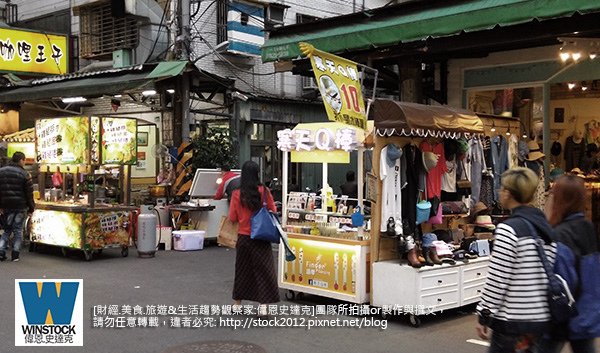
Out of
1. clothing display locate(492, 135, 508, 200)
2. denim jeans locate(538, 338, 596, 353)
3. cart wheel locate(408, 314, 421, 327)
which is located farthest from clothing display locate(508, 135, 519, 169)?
denim jeans locate(538, 338, 596, 353)

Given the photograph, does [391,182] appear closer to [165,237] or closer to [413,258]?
[413,258]

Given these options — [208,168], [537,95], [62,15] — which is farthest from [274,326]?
[62,15]

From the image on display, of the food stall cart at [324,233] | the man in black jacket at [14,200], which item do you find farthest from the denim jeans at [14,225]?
the food stall cart at [324,233]

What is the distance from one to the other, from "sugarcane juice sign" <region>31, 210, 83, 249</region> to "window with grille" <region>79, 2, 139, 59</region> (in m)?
7.93

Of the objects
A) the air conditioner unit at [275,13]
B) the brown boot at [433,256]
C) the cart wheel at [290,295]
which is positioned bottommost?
the cart wheel at [290,295]

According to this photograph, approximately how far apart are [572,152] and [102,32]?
1476cm

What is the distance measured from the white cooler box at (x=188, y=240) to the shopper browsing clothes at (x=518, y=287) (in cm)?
1048

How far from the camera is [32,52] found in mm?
20000

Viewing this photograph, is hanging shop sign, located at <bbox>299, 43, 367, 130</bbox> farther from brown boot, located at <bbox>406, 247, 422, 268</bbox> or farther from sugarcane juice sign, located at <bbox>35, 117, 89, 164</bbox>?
sugarcane juice sign, located at <bbox>35, 117, 89, 164</bbox>

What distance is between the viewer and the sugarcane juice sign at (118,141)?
12.5 meters

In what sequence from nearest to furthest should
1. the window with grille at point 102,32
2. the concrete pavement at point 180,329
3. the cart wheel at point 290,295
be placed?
the concrete pavement at point 180,329, the cart wheel at point 290,295, the window with grille at point 102,32

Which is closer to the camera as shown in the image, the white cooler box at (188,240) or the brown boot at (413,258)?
the brown boot at (413,258)

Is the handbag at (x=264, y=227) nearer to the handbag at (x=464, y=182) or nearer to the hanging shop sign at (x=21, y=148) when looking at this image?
the handbag at (x=464, y=182)

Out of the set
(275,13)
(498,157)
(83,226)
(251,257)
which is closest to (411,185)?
(251,257)
